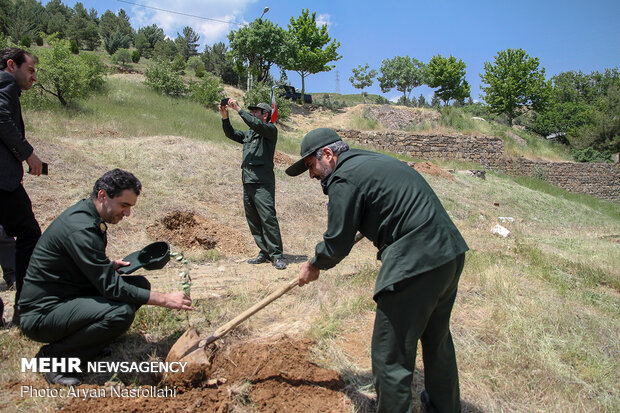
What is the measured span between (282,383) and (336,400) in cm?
38

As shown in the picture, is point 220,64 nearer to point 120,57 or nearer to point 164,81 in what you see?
point 120,57

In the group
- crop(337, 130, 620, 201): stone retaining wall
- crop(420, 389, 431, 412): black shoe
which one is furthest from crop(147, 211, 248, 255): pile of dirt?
crop(337, 130, 620, 201): stone retaining wall

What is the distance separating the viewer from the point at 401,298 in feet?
6.40

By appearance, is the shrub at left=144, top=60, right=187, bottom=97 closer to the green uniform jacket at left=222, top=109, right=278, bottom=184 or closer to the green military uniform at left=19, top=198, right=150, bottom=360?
the green uniform jacket at left=222, top=109, right=278, bottom=184

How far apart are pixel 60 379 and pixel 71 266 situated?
705 mm

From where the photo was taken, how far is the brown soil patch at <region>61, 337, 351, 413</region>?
2.26 m

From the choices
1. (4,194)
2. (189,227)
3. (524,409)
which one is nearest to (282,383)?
(524,409)

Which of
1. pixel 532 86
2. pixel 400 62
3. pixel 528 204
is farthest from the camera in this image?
pixel 400 62

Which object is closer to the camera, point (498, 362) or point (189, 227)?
point (498, 362)

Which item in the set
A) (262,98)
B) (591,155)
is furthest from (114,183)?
(591,155)

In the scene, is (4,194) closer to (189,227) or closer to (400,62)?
(189,227)

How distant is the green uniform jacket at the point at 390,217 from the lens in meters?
1.96

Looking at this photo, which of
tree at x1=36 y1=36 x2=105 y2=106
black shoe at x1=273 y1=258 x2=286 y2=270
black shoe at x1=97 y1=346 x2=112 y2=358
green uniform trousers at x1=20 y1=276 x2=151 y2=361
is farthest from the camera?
tree at x1=36 y1=36 x2=105 y2=106

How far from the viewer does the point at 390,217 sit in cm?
202
